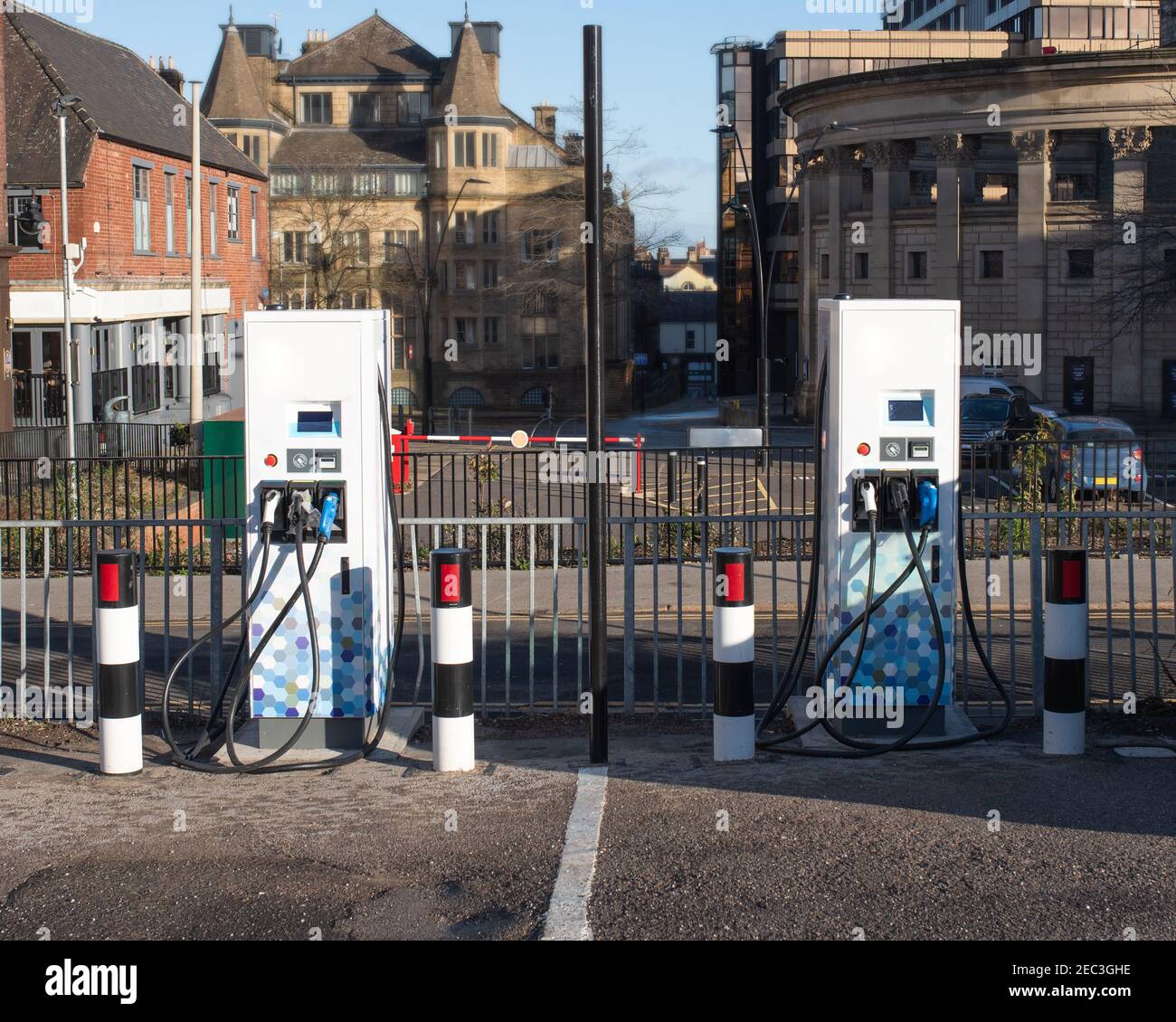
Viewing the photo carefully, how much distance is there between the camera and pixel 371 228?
70.1m

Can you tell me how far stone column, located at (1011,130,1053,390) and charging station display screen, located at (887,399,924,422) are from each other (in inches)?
1884

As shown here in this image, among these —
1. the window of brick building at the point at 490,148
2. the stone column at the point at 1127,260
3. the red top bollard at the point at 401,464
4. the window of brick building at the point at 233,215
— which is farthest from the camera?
the window of brick building at the point at 490,148

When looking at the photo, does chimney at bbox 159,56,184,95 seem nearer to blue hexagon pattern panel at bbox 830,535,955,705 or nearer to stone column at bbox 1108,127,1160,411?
stone column at bbox 1108,127,1160,411

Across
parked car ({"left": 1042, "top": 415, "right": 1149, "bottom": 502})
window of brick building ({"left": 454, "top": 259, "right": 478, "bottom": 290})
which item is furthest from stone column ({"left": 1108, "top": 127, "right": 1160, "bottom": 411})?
window of brick building ({"left": 454, "top": 259, "right": 478, "bottom": 290})

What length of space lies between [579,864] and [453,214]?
2699 inches

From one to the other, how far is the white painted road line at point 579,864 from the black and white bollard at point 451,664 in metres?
0.66

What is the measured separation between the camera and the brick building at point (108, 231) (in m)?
31.4

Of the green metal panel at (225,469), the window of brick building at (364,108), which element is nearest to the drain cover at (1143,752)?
the green metal panel at (225,469)

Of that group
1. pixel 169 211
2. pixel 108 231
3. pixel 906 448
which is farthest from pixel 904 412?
pixel 169 211

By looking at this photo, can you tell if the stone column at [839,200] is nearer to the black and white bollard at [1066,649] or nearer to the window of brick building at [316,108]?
the window of brick building at [316,108]

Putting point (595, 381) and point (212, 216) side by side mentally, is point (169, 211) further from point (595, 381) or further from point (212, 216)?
point (595, 381)

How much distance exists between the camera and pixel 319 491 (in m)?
7.84
